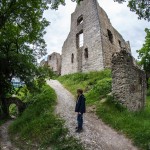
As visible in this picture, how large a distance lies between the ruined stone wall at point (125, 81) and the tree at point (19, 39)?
→ 5807 mm

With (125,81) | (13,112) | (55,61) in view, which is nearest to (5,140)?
(125,81)

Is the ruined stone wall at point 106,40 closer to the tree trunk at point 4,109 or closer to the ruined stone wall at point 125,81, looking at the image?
Answer: the ruined stone wall at point 125,81

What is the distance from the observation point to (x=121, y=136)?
34.2 feet

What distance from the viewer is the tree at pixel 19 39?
13.2m

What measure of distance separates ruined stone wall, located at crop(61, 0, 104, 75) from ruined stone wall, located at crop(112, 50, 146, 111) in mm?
11135

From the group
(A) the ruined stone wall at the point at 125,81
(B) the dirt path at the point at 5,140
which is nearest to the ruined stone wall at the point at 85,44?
(A) the ruined stone wall at the point at 125,81

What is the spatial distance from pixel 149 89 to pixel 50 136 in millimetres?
20183

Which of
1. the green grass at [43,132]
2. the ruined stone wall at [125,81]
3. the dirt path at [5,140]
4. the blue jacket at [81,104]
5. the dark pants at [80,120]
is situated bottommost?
the dirt path at [5,140]

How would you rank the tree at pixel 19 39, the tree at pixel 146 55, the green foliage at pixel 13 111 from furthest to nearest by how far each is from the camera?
the tree at pixel 146 55 → the green foliage at pixel 13 111 → the tree at pixel 19 39

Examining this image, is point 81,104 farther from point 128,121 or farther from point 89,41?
point 89,41

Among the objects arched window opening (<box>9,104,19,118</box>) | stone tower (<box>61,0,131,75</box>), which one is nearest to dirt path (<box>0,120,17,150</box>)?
arched window opening (<box>9,104,19,118</box>)

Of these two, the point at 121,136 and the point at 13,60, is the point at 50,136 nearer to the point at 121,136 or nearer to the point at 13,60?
the point at 121,136

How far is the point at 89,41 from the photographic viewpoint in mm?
28016

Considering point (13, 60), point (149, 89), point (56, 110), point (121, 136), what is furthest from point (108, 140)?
point (149, 89)
